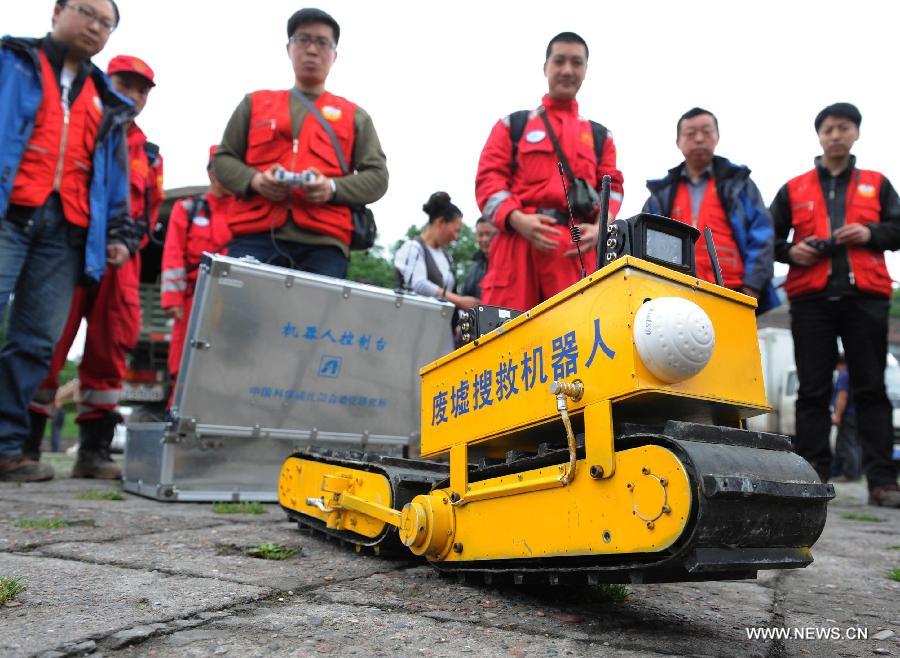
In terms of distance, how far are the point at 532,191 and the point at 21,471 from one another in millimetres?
3361

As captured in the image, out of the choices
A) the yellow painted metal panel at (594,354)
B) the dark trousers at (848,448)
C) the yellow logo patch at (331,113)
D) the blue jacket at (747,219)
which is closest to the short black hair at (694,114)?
the blue jacket at (747,219)

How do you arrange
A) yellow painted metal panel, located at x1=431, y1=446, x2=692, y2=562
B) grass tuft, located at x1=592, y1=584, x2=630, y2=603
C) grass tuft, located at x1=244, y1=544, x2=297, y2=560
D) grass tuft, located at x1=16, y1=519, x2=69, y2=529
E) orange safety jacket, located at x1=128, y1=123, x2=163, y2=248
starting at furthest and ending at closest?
orange safety jacket, located at x1=128, y1=123, x2=163, y2=248, grass tuft, located at x1=16, y1=519, x2=69, y2=529, grass tuft, located at x1=244, y1=544, x2=297, y2=560, grass tuft, located at x1=592, y1=584, x2=630, y2=603, yellow painted metal panel, located at x1=431, y1=446, x2=692, y2=562

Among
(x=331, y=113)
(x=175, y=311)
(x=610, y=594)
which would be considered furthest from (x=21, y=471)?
(x=610, y=594)

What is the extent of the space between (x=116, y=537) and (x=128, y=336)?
8.90 feet

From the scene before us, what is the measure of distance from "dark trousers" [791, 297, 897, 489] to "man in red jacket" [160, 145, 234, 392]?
4.65 m

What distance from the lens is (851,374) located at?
17.0 ft

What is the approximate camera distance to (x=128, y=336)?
17.1 feet

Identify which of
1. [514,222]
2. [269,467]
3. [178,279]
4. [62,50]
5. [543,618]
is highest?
[62,50]

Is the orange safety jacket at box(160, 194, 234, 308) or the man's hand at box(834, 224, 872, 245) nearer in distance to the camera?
the man's hand at box(834, 224, 872, 245)

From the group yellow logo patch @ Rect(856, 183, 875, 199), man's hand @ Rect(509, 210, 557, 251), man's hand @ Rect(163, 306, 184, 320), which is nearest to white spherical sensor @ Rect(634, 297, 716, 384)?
man's hand @ Rect(509, 210, 557, 251)

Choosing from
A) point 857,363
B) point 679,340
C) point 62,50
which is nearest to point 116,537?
point 679,340

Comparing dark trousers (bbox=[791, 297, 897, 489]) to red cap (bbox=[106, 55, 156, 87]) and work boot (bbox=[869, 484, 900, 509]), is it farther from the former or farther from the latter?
red cap (bbox=[106, 55, 156, 87])

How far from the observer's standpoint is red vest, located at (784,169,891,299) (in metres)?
5.04

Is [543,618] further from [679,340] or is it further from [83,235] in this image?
[83,235]
